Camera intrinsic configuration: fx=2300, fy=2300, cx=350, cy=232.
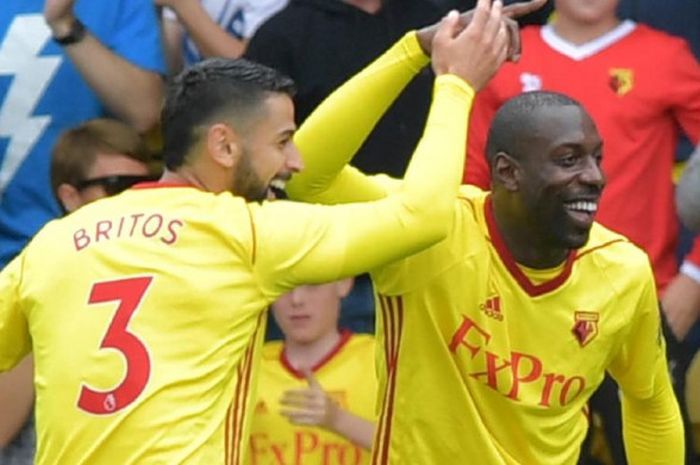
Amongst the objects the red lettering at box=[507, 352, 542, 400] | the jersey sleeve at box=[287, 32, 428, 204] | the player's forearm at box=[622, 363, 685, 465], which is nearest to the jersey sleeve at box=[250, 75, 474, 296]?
the jersey sleeve at box=[287, 32, 428, 204]

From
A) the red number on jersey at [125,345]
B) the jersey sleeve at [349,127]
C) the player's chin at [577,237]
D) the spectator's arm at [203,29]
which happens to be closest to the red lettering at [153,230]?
the red number on jersey at [125,345]

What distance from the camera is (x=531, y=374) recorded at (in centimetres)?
606

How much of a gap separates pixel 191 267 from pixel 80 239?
29 cm

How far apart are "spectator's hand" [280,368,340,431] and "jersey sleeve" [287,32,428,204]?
3.45 ft

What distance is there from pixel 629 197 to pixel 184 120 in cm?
224

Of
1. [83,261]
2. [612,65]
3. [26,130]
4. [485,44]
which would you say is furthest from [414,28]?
[83,261]

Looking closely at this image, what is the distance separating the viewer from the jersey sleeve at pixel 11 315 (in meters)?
5.48

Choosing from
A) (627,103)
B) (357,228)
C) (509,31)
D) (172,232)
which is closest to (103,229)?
(172,232)

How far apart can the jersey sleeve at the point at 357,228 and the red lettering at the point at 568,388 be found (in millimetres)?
834

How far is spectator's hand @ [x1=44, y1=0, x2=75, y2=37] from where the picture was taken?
718cm

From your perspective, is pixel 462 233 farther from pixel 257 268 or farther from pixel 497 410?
pixel 257 268

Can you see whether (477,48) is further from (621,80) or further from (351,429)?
(621,80)

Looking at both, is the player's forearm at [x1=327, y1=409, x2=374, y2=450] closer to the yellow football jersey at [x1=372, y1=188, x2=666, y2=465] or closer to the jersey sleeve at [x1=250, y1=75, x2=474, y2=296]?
the yellow football jersey at [x1=372, y1=188, x2=666, y2=465]

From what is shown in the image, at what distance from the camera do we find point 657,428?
6449 mm
